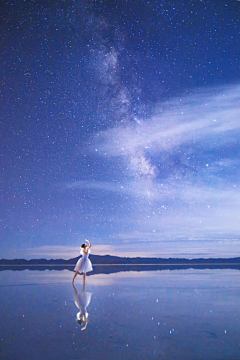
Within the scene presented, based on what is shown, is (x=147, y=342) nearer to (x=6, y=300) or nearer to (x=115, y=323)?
(x=115, y=323)

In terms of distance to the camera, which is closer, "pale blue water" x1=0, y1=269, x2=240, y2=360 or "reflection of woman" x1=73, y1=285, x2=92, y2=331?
"pale blue water" x1=0, y1=269, x2=240, y2=360

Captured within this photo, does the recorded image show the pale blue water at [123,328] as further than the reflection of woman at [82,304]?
No

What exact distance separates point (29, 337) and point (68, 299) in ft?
A: 13.1

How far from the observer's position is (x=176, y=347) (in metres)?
4.77

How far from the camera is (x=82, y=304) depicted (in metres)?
8.34

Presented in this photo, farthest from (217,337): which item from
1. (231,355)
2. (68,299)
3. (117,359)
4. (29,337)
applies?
(68,299)

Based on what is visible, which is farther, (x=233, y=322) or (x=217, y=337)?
(x=233, y=322)

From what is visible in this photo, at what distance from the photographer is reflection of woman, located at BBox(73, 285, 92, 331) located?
6.49 meters

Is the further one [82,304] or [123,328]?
[82,304]

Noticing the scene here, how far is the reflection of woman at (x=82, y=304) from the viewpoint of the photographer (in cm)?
649

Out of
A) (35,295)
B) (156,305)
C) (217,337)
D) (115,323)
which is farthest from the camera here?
(35,295)

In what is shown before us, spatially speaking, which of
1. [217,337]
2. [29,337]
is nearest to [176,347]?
[217,337]

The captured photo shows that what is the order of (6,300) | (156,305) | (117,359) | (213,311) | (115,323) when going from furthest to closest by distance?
(6,300), (156,305), (213,311), (115,323), (117,359)

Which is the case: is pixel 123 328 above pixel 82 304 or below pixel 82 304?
below
